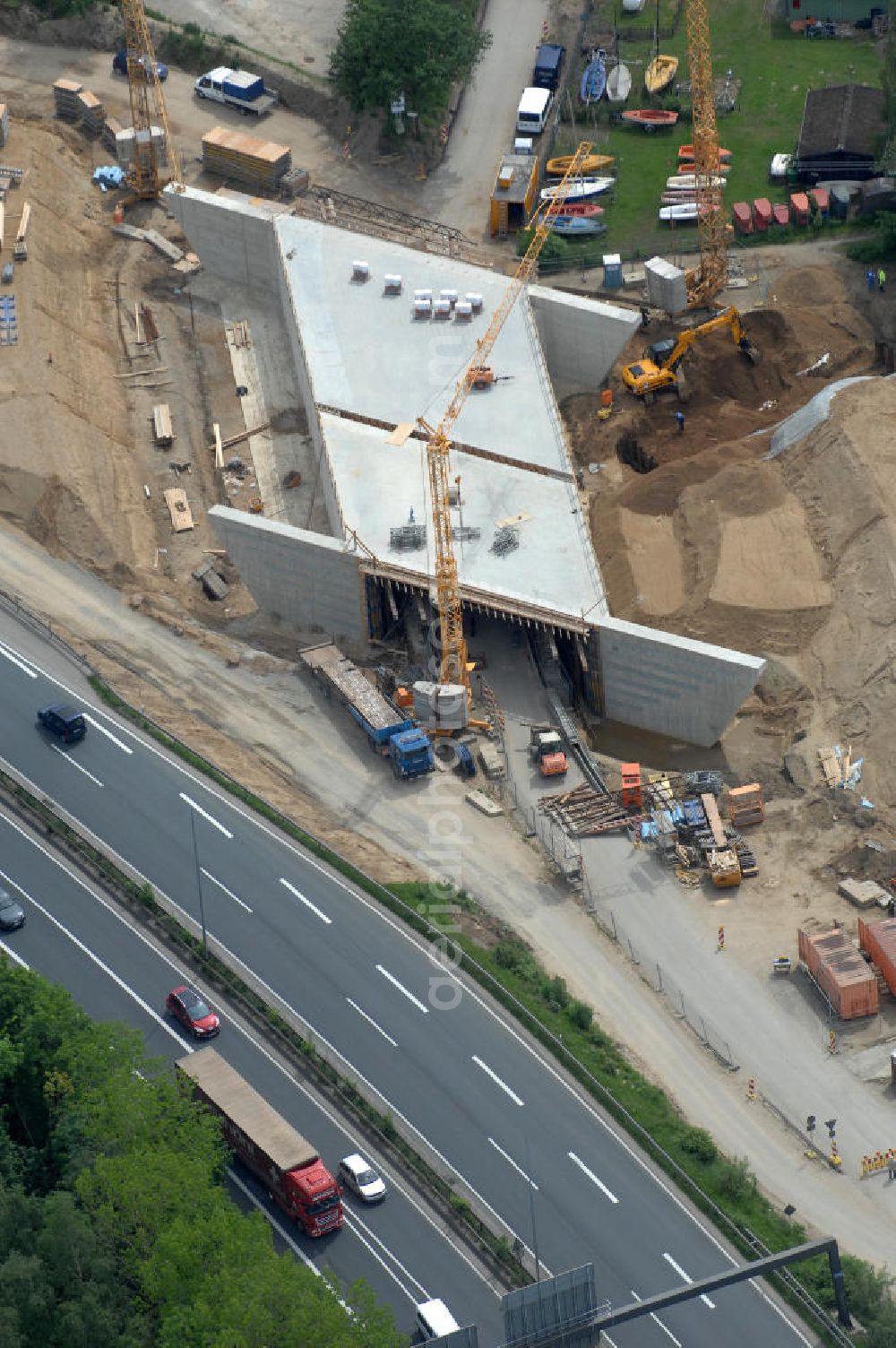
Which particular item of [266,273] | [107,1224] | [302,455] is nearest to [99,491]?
[302,455]

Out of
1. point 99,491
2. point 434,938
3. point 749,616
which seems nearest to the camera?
point 434,938

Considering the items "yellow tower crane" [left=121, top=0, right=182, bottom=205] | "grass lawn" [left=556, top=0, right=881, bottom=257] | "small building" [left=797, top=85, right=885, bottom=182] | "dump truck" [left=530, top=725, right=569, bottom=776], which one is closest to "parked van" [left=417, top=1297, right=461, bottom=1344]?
"dump truck" [left=530, top=725, right=569, bottom=776]

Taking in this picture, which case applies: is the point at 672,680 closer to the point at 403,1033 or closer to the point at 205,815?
the point at 205,815

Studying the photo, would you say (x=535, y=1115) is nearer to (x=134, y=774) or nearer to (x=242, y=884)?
(x=242, y=884)

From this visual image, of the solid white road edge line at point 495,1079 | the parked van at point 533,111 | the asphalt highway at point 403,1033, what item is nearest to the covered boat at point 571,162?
the parked van at point 533,111

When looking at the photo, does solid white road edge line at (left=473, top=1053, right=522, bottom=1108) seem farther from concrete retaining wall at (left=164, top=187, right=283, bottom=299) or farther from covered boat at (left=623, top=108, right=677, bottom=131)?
covered boat at (left=623, top=108, right=677, bottom=131)

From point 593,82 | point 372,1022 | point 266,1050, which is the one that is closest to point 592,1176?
point 372,1022
